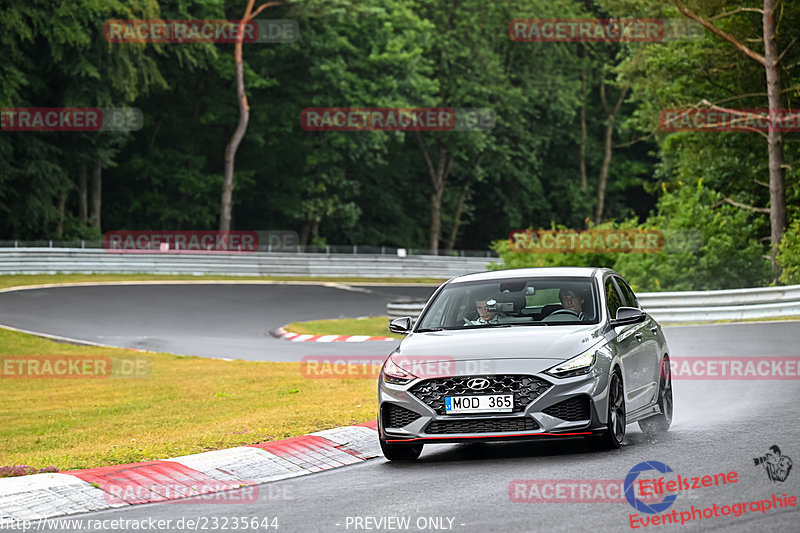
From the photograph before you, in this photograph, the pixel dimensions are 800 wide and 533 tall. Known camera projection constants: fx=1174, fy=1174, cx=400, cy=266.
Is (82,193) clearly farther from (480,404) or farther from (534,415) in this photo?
(534,415)

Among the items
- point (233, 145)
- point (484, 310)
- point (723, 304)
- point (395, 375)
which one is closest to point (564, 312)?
point (484, 310)

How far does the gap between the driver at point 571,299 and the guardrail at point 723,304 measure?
47.2 feet

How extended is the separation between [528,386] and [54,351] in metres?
17.2

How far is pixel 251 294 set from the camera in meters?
38.8

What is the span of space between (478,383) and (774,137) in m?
25.0

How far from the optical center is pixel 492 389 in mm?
9266

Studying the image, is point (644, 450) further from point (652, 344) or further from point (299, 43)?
point (299, 43)

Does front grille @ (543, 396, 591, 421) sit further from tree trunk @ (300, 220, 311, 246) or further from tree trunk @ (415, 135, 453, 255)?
tree trunk @ (415, 135, 453, 255)

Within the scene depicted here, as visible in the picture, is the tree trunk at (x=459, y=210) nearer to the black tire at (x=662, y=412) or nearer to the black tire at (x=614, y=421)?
the black tire at (x=662, y=412)

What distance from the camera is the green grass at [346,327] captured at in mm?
28531

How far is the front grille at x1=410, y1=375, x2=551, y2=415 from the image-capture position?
9.21 meters

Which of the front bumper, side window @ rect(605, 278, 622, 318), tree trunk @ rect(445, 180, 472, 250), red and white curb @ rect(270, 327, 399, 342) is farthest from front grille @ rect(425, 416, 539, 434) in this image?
tree trunk @ rect(445, 180, 472, 250)

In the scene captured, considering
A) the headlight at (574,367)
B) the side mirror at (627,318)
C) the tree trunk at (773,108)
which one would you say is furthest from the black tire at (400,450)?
the tree trunk at (773,108)

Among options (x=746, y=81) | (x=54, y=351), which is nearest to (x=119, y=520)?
(x=54, y=351)
